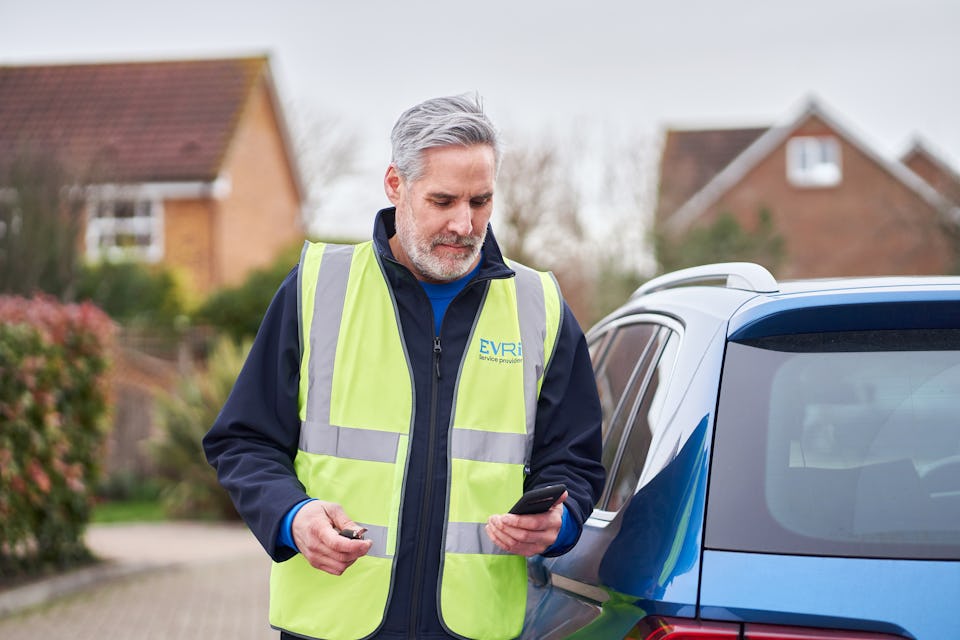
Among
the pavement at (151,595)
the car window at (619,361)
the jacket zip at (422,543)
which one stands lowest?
the pavement at (151,595)

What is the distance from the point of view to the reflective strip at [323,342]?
261cm

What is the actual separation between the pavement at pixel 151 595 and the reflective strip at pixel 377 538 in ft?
16.6

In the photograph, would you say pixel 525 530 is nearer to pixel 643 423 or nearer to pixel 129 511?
pixel 643 423

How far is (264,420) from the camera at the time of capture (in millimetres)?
2633

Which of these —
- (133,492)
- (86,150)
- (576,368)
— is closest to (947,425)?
(576,368)

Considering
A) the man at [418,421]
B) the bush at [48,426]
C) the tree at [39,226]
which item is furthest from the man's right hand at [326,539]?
the tree at [39,226]

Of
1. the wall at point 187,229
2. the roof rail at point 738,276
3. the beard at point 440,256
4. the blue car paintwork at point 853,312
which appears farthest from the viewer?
the wall at point 187,229

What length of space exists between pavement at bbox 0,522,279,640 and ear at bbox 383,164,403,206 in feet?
16.8

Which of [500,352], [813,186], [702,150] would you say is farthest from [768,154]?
[500,352]

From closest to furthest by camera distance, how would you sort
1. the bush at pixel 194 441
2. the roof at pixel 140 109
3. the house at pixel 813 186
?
the bush at pixel 194 441 < the roof at pixel 140 109 < the house at pixel 813 186

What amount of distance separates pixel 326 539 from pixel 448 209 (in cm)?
77

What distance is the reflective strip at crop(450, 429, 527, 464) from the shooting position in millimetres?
2582

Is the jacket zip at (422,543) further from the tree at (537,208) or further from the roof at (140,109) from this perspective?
the roof at (140,109)

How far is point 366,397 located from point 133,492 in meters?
13.4
